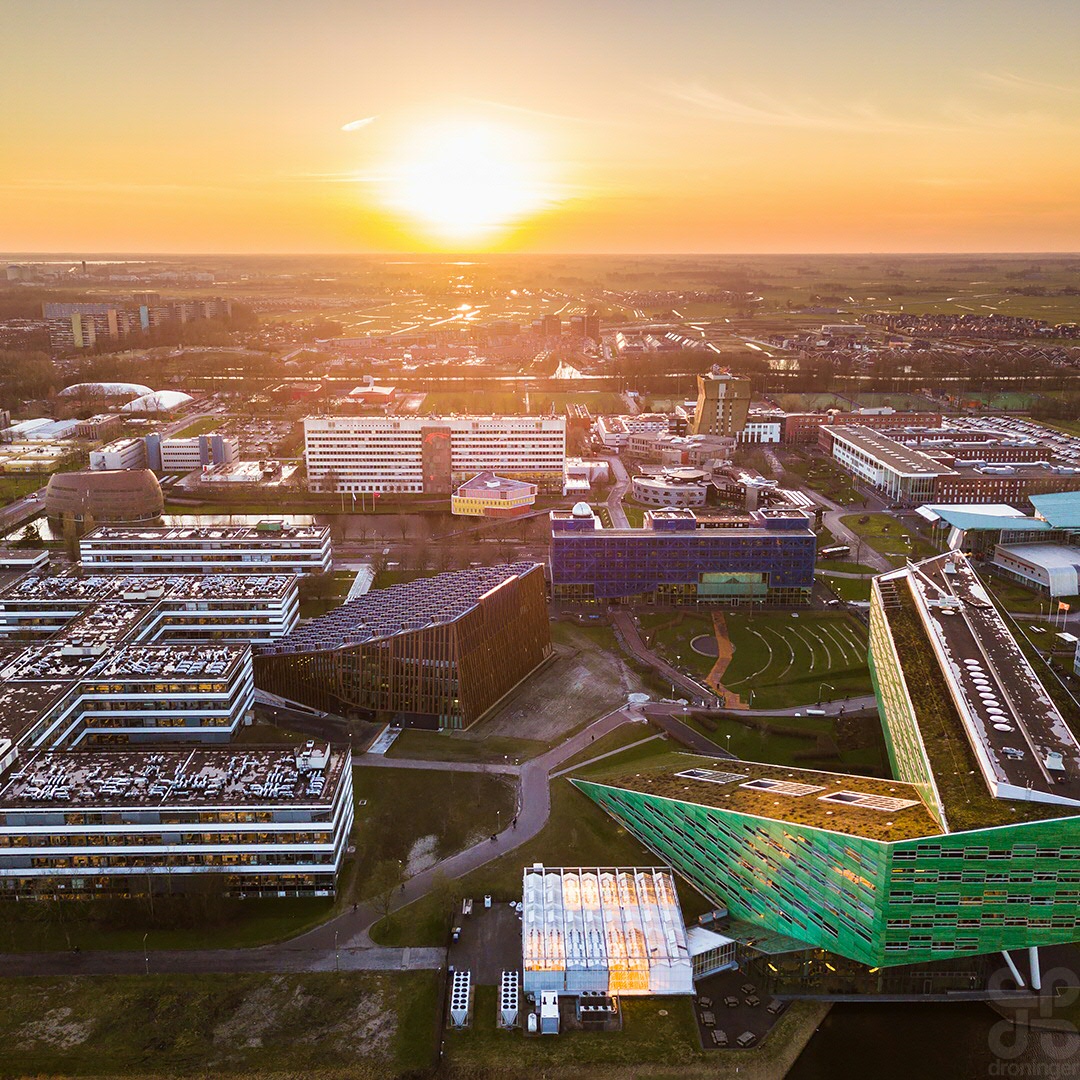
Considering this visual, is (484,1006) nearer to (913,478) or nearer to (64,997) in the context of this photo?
(64,997)

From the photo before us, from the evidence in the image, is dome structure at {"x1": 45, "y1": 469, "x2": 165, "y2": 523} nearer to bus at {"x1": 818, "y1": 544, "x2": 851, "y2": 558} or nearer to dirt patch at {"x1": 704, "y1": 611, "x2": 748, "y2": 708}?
dirt patch at {"x1": 704, "y1": 611, "x2": 748, "y2": 708}

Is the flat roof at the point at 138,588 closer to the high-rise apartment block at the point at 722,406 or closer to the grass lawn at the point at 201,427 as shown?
the grass lawn at the point at 201,427

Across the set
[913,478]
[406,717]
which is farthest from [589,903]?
[913,478]

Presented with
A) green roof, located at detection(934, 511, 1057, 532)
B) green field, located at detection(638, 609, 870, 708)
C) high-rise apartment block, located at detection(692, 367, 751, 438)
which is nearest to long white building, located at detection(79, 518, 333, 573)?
green field, located at detection(638, 609, 870, 708)

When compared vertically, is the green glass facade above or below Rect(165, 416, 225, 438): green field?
above

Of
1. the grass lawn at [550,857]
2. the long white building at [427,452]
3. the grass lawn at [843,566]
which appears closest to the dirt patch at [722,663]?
the grass lawn at [550,857]

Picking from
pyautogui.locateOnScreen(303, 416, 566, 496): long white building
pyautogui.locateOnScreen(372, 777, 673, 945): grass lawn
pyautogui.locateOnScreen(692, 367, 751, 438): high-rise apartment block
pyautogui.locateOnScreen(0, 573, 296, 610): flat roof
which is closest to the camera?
pyautogui.locateOnScreen(372, 777, 673, 945): grass lawn

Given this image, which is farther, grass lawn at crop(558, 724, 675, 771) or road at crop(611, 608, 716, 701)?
road at crop(611, 608, 716, 701)
